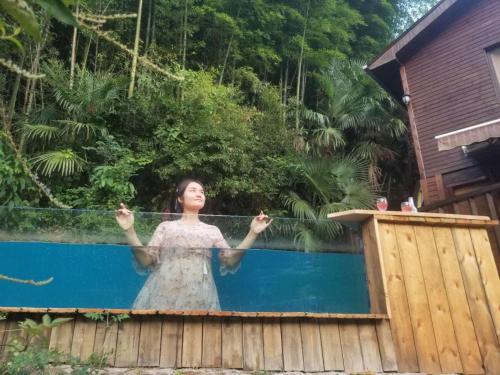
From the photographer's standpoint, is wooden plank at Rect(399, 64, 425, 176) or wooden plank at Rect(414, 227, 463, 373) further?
wooden plank at Rect(399, 64, 425, 176)

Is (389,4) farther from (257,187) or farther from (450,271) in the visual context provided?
(450,271)

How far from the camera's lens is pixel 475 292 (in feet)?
7.54

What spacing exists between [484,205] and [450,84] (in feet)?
9.80

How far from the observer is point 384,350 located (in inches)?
80.7

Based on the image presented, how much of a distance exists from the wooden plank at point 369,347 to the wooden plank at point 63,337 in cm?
143

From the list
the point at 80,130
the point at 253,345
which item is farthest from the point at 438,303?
the point at 80,130

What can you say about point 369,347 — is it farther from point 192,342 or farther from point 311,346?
point 192,342

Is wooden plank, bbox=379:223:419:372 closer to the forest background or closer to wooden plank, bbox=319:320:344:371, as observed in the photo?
wooden plank, bbox=319:320:344:371

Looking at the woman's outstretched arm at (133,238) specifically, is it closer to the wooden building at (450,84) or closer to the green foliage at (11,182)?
the green foliage at (11,182)

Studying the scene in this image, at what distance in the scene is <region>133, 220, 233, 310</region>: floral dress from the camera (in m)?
2.30

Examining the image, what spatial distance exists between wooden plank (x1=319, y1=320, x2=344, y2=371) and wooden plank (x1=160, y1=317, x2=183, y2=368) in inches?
28.3

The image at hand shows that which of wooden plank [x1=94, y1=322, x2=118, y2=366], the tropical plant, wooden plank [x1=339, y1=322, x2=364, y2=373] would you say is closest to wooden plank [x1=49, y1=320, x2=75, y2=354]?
wooden plank [x1=94, y1=322, x2=118, y2=366]

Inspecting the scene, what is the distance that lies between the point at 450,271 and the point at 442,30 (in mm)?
6418

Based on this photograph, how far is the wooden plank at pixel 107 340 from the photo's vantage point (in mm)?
1860
